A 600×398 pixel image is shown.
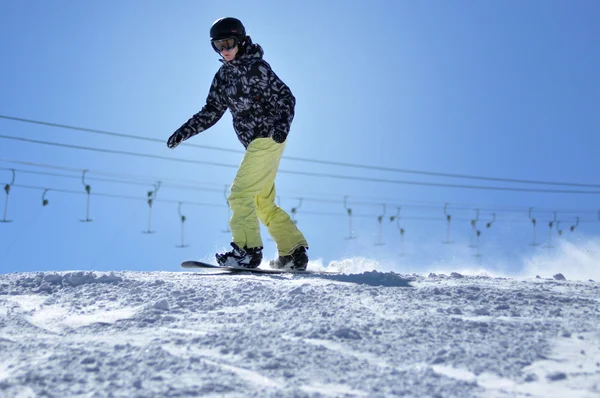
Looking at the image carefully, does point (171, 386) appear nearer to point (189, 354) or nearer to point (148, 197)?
point (189, 354)

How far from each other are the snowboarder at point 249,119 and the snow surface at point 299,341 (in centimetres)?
137

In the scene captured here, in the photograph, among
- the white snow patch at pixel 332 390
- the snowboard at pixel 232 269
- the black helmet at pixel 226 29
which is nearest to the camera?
the white snow patch at pixel 332 390

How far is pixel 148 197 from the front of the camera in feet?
34.9

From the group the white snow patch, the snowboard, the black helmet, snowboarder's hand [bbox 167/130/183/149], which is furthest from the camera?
snowboarder's hand [bbox 167/130/183/149]

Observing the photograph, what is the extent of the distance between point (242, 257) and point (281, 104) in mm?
Result: 1201

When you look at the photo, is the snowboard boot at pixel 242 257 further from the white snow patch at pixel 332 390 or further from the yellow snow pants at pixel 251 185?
the white snow patch at pixel 332 390

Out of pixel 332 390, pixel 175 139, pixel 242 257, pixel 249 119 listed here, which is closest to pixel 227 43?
pixel 249 119

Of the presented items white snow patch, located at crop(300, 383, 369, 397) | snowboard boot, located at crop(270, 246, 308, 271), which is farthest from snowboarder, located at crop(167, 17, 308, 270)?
white snow patch, located at crop(300, 383, 369, 397)

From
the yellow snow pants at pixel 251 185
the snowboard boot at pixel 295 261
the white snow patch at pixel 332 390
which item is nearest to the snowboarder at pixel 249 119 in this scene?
the yellow snow pants at pixel 251 185

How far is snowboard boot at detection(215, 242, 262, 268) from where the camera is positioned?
16.3 feet

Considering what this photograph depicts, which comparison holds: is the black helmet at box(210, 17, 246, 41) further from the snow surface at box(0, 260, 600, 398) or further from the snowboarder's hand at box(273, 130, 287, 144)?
the snow surface at box(0, 260, 600, 398)

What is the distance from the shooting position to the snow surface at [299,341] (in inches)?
77.3

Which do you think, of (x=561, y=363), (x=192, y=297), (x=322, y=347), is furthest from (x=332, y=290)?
(x=561, y=363)

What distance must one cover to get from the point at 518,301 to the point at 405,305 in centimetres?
55
